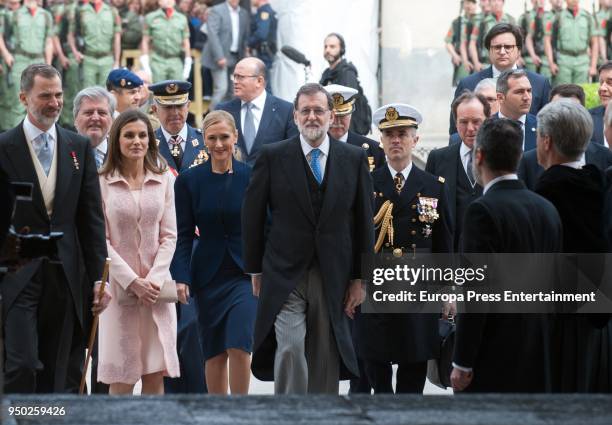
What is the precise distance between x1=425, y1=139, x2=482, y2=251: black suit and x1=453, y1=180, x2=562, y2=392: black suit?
2.26 m

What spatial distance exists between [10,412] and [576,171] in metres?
2.75

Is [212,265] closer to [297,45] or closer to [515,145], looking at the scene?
[515,145]

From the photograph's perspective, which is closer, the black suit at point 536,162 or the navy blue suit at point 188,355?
the black suit at point 536,162

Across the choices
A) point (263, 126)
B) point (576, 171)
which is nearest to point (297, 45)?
point (263, 126)

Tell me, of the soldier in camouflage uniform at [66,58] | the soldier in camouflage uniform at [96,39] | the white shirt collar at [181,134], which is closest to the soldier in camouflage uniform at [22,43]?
the soldier in camouflage uniform at [66,58]

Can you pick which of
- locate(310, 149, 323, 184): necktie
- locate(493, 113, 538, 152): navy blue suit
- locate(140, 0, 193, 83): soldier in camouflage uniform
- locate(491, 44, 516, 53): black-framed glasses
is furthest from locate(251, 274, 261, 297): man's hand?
locate(140, 0, 193, 83): soldier in camouflage uniform

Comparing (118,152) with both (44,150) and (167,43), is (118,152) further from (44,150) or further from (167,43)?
(167,43)

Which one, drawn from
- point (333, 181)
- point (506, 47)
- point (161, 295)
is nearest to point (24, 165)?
point (161, 295)

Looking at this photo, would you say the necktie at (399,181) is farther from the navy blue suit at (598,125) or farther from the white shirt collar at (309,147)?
the navy blue suit at (598,125)

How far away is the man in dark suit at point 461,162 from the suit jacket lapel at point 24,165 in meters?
2.27

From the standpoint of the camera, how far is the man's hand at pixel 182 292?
844cm

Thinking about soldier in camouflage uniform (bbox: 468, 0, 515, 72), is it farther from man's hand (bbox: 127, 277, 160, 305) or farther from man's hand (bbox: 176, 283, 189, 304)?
man's hand (bbox: 127, 277, 160, 305)

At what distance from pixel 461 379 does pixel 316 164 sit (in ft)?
6.41

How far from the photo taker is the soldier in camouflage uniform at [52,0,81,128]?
20.2 meters
